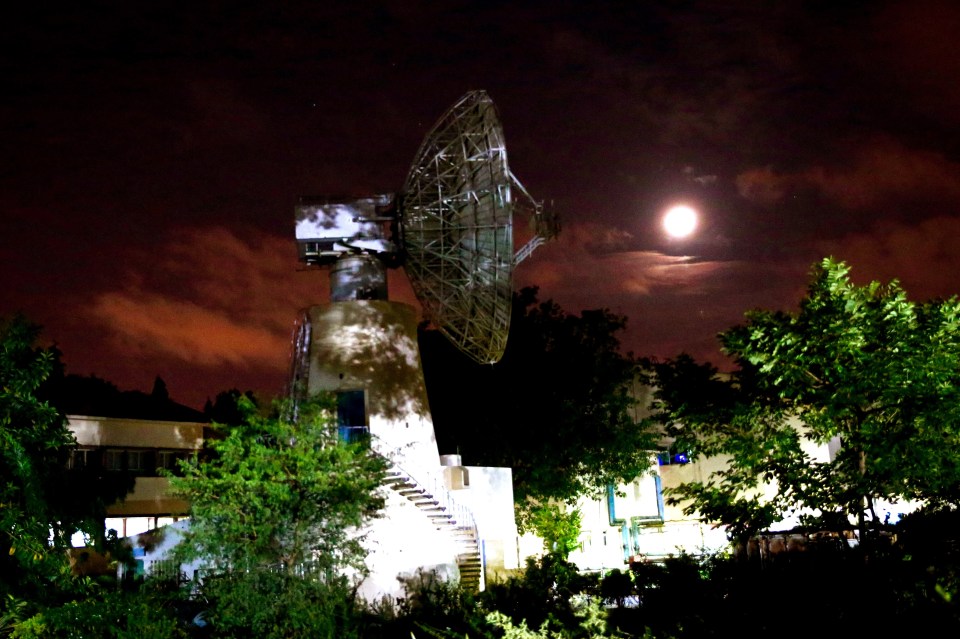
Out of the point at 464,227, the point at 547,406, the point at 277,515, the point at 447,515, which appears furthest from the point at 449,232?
the point at 547,406

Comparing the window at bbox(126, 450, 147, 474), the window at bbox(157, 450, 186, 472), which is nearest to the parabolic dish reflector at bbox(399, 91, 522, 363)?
the window at bbox(126, 450, 147, 474)

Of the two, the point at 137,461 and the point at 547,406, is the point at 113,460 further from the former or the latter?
the point at 547,406

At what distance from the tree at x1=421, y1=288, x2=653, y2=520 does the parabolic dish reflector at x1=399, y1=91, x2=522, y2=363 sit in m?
15.1

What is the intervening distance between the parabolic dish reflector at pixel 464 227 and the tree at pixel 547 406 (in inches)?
593

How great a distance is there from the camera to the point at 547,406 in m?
51.0

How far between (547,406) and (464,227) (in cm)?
1945

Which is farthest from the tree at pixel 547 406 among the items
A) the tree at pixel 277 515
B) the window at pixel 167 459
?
the tree at pixel 277 515

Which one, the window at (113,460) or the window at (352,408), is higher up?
the window at (352,408)

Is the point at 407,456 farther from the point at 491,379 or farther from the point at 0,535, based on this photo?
the point at 0,535

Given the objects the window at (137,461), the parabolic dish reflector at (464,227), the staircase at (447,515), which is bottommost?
the staircase at (447,515)

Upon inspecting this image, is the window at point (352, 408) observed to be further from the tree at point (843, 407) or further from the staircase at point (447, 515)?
the tree at point (843, 407)

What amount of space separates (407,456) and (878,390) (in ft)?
68.1

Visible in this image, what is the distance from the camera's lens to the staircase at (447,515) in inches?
1319

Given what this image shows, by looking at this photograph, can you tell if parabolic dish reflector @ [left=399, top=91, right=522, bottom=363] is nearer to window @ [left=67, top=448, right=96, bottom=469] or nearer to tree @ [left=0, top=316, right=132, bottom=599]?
window @ [left=67, top=448, right=96, bottom=469]
